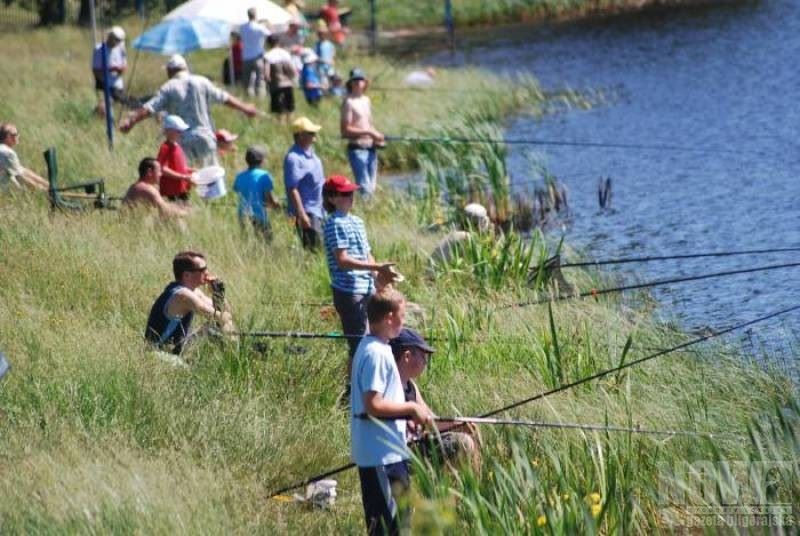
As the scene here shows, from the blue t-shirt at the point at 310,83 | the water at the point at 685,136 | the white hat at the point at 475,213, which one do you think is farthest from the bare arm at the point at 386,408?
the blue t-shirt at the point at 310,83

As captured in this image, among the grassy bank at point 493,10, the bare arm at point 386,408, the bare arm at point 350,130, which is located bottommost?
the grassy bank at point 493,10

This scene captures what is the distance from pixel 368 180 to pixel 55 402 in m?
7.08

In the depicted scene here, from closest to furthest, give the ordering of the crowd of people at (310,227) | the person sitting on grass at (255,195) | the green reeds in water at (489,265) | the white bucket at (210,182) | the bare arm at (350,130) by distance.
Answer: the crowd of people at (310,227) → the green reeds in water at (489,265) → the person sitting on grass at (255,195) → the white bucket at (210,182) → the bare arm at (350,130)

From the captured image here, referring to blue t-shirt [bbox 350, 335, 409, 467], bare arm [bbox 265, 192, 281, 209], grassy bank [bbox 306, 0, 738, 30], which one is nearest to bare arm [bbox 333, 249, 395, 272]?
blue t-shirt [bbox 350, 335, 409, 467]

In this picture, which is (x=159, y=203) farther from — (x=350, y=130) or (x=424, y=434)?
(x=424, y=434)

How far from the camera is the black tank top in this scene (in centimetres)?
907

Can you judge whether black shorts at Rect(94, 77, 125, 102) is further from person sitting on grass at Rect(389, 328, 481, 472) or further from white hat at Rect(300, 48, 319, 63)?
person sitting on grass at Rect(389, 328, 481, 472)

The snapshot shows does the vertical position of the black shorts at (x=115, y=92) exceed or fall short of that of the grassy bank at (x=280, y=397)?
it falls short

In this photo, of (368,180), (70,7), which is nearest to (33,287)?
(368,180)

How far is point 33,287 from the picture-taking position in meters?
10.2

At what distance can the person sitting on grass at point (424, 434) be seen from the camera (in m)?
7.26

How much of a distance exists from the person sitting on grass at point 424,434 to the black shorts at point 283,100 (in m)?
12.6

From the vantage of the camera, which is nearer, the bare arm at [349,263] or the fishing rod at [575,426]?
the fishing rod at [575,426]

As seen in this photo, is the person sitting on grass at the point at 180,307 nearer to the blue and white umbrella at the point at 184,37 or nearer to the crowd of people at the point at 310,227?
the crowd of people at the point at 310,227
